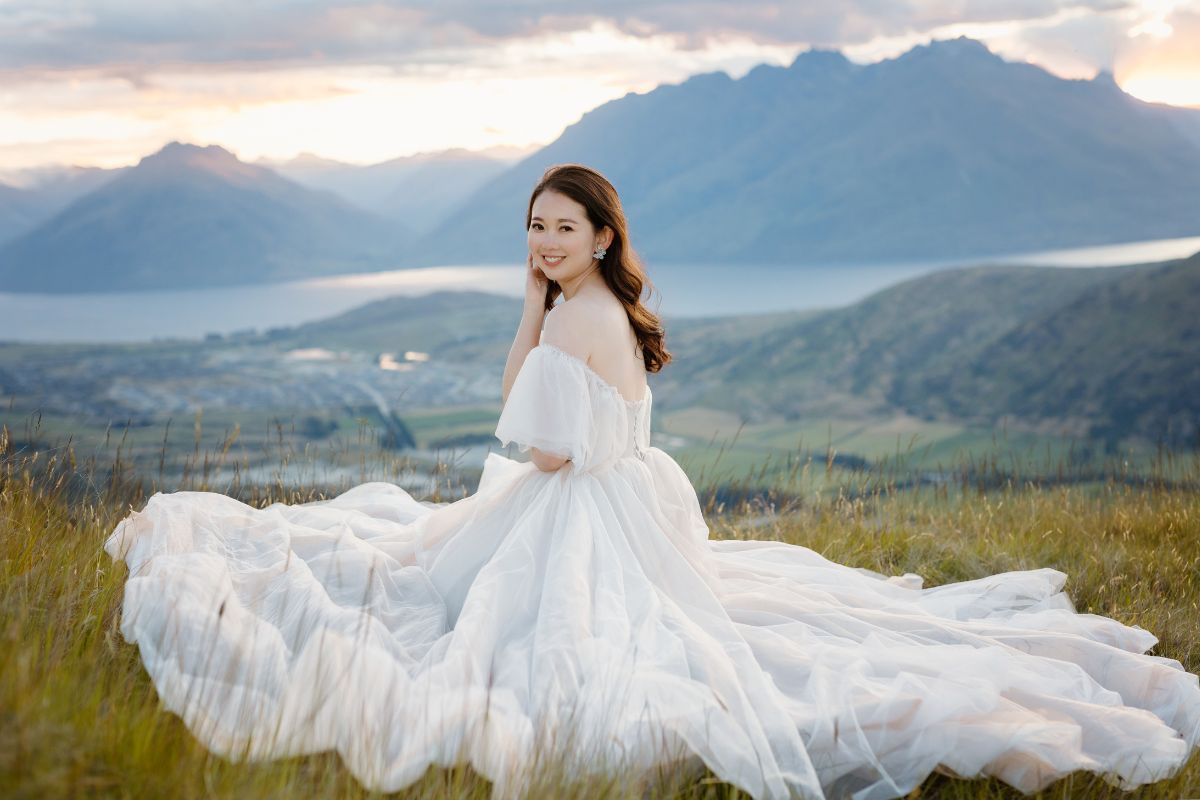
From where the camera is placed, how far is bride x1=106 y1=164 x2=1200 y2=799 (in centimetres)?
250

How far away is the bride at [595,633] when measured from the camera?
2.50 meters

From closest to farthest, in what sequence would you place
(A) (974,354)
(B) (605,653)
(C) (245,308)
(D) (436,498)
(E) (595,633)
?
(B) (605,653), (E) (595,633), (D) (436,498), (A) (974,354), (C) (245,308)

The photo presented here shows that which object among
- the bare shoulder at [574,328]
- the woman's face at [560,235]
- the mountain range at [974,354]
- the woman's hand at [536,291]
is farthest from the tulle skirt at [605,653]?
the mountain range at [974,354]

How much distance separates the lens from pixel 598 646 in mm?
2975

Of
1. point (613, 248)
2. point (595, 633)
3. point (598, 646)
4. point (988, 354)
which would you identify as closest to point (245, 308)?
point (988, 354)

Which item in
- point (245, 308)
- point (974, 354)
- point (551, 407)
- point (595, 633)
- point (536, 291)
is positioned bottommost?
point (974, 354)

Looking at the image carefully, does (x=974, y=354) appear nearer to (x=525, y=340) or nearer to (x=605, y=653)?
(x=525, y=340)

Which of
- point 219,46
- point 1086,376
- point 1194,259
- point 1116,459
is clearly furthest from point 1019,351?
point 219,46

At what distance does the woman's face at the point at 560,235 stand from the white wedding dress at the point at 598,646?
409mm


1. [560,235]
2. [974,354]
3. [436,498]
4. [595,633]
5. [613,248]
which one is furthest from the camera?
[974,354]

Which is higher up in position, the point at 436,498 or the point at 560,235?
the point at 560,235

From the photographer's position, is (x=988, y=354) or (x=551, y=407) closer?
(x=551, y=407)

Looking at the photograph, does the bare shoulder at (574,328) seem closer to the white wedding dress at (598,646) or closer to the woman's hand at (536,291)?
the white wedding dress at (598,646)

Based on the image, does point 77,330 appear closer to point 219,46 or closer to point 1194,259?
point 219,46
